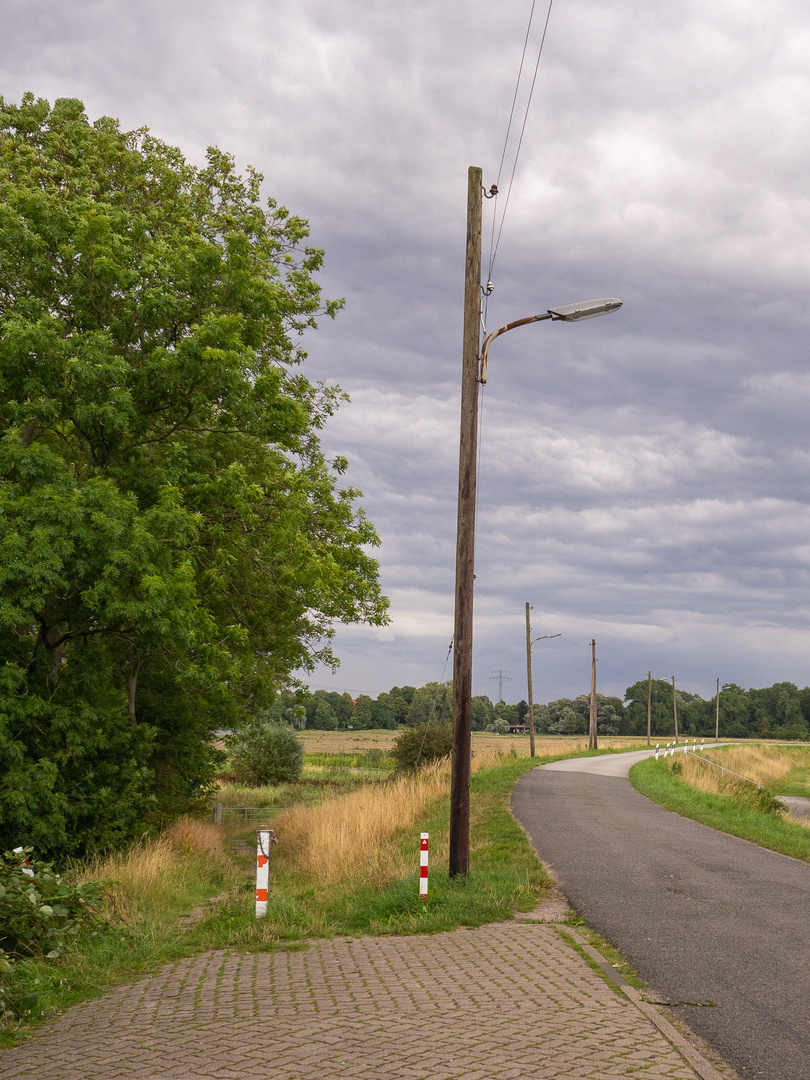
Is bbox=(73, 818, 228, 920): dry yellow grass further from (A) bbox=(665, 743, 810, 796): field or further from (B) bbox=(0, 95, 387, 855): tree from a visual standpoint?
(A) bbox=(665, 743, 810, 796): field

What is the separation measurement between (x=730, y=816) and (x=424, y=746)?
16827mm

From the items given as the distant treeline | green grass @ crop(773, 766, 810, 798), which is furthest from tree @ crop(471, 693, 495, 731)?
green grass @ crop(773, 766, 810, 798)

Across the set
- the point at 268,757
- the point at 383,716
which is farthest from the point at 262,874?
the point at 383,716

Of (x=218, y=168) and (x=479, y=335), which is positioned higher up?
(x=218, y=168)

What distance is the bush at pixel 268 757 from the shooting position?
Answer: 141ft

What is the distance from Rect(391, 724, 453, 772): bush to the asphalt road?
53.8 ft

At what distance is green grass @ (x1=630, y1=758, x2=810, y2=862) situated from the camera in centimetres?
1518

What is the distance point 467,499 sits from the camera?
11.4 metres

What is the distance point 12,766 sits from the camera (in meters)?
12.7

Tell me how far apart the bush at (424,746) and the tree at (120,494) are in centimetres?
1671

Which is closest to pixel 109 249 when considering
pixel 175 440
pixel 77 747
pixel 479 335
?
pixel 175 440

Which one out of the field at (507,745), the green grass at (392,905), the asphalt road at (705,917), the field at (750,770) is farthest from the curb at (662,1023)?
the field at (507,745)

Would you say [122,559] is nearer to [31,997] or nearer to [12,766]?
[12,766]

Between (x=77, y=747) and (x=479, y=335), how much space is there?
856cm
